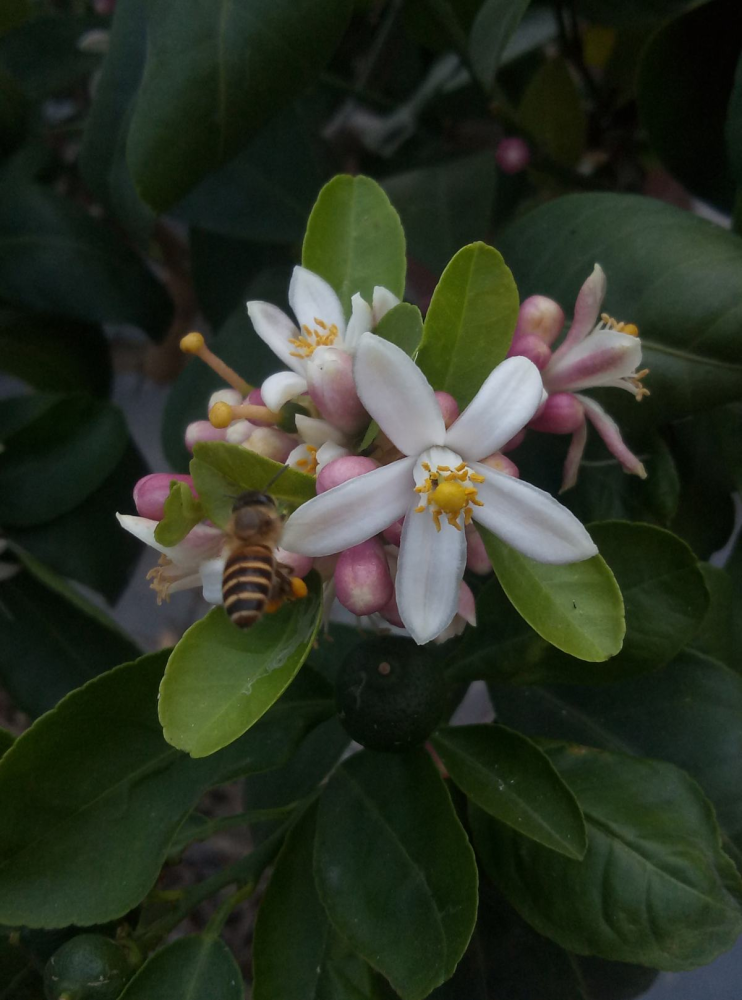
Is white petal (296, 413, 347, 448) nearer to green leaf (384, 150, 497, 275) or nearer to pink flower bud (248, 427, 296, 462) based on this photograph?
pink flower bud (248, 427, 296, 462)

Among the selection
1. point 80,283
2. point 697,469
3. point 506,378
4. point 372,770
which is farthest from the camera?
point 80,283

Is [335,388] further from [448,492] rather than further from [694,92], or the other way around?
[694,92]

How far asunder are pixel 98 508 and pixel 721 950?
771 millimetres

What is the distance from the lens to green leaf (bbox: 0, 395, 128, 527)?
903 millimetres

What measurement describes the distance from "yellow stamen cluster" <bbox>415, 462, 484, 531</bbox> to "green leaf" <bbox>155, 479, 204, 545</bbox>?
11 centimetres

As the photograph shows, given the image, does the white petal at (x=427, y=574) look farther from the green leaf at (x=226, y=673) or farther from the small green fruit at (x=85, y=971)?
the small green fruit at (x=85, y=971)

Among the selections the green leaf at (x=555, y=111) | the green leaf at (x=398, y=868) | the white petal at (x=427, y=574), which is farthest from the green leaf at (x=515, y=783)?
the green leaf at (x=555, y=111)

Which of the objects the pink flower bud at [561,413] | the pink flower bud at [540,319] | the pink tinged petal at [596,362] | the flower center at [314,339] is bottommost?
the pink flower bud at [561,413]

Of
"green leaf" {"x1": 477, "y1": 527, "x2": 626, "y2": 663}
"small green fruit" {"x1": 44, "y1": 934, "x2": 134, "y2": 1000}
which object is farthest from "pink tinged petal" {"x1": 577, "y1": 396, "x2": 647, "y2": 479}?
"small green fruit" {"x1": 44, "y1": 934, "x2": 134, "y2": 1000}

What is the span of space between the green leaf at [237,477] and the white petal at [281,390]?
2.5 inches

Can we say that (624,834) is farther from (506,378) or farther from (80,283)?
(80,283)

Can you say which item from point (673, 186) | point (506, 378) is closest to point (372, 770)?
point (506, 378)

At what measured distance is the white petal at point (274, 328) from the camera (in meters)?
0.50

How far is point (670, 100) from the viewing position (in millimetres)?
758
